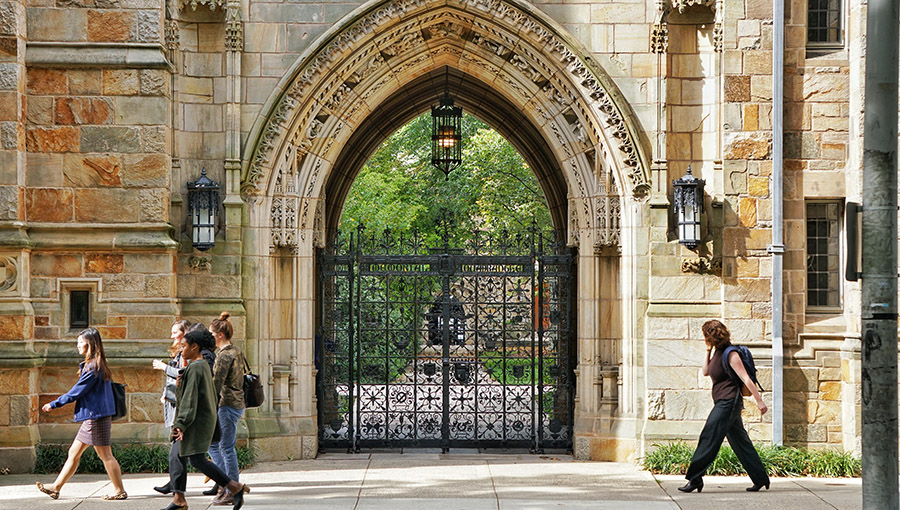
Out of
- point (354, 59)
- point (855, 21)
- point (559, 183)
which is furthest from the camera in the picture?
point (559, 183)

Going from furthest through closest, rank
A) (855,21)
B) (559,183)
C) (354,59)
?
(559,183) → (354,59) → (855,21)

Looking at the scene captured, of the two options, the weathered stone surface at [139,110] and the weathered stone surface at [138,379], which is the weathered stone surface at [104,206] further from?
the weathered stone surface at [138,379]

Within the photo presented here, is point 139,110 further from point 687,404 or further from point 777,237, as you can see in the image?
point 777,237

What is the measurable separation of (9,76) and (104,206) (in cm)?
163

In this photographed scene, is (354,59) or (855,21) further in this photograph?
(354,59)

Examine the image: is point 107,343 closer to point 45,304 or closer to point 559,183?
point 45,304

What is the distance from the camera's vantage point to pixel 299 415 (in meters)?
12.8

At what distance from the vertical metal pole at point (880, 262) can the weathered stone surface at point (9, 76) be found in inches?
338

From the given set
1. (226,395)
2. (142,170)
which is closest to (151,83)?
(142,170)

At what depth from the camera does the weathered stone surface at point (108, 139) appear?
1180 centimetres

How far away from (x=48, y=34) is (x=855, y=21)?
8517mm

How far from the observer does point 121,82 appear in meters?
11.8

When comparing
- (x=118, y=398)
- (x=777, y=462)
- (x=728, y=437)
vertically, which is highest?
(x=118, y=398)

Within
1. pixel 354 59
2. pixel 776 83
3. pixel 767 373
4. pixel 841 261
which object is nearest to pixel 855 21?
pixel 776 83
